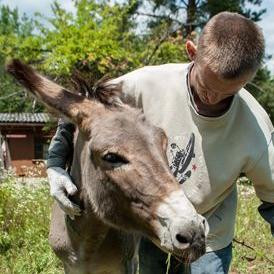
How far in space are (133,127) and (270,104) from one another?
2436 centimetres

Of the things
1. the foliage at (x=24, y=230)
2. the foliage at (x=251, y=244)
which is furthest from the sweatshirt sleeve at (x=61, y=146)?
the foliage at (x=24, y=230)

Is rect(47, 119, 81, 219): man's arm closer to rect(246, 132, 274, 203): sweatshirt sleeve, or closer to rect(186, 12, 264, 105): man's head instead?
rect(186, 12, 264, 105): man's head

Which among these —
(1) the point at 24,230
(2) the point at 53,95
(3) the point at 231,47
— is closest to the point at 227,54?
(3) the point at 231,47

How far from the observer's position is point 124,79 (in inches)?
131

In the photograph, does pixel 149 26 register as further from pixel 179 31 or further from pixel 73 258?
pixel 73 258

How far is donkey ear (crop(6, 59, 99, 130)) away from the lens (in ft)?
9.84

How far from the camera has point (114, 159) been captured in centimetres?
273

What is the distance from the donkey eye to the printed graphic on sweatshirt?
51 cm

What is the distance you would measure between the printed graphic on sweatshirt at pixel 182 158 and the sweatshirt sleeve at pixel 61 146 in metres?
0.63

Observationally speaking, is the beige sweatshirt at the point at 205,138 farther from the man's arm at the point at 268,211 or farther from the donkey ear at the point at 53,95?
the donkey ear at the point at 53,95

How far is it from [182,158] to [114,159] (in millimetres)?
572

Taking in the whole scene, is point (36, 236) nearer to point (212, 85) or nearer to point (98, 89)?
point (98, 89)

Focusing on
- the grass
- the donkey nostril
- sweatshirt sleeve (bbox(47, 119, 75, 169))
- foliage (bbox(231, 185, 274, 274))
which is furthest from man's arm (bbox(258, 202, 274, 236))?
Answer: the grass

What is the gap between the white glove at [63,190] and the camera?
3.05 m
